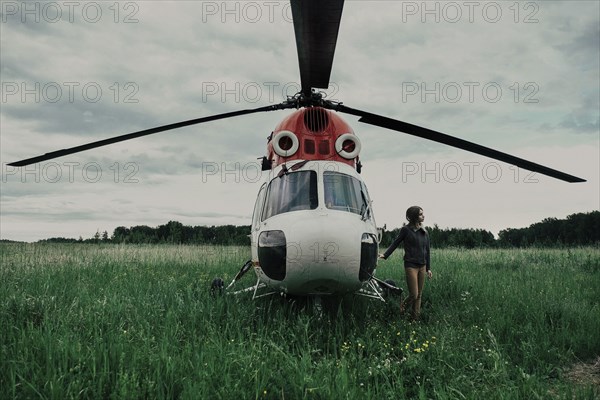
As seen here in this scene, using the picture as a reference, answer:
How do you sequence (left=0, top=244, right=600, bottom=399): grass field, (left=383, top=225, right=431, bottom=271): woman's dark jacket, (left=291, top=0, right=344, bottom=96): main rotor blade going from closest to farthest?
(left=291, top=0, right=344, bottom=96): main rotor blade → (left=0, top=244, right=600, bottom=399): grass field → (left=383, top=225, right=431, bottom=271): woman's dark jacket

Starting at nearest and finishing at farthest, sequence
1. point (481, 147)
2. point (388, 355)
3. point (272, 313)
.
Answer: point (388, 355), point (481, 147), point (272, 313)

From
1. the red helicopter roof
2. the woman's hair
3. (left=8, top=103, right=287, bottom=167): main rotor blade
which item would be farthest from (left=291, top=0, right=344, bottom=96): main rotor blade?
the woman's hair

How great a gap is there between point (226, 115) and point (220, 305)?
9.43 feet

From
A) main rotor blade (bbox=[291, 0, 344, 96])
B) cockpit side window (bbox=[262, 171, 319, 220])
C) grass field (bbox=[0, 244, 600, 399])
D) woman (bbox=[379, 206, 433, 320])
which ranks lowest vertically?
grass field (bbox=[0, 244, 600, 399])

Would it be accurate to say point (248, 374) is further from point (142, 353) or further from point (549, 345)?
point (549, 345)

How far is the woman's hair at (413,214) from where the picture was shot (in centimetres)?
686

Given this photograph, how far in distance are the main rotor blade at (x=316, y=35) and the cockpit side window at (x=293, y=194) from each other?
134 cm

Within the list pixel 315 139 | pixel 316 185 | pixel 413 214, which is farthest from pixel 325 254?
pixel 413 214

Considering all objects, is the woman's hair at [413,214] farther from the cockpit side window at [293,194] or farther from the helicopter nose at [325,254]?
the cockpit side window at [293,194]

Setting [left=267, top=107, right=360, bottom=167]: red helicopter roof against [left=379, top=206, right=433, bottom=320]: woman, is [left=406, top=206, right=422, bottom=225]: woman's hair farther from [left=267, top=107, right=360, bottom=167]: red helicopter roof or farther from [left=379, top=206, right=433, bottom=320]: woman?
[left=267, top=107, right=360, bottom=167]: red helicopter roof

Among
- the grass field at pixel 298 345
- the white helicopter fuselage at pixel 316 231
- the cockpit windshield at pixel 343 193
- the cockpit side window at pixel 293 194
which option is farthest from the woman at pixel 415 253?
the cockpit side window at pixel 293 194

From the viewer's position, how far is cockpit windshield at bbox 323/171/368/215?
5.74 meters

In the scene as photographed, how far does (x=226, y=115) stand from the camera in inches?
270

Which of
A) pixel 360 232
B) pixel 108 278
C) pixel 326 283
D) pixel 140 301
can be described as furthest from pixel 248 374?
pixel 108 278
